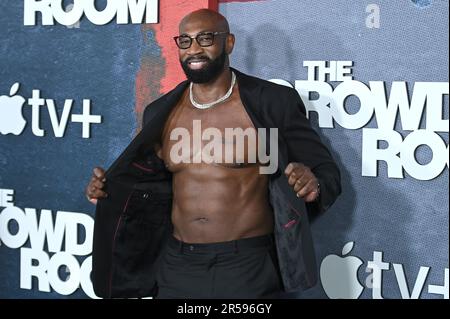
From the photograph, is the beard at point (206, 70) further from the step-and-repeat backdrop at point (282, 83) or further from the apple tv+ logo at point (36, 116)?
the apple tv+ logo at point (36, 116)

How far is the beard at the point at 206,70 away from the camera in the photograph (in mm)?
2678

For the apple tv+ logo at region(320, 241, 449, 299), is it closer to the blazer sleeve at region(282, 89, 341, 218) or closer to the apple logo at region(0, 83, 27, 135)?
the blazer sleeve at region(282, 89, 341, 218)

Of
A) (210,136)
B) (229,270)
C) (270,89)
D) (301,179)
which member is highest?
(270,89)

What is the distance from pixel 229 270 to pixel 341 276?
2.51ft

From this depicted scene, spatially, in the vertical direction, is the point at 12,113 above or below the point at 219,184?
above

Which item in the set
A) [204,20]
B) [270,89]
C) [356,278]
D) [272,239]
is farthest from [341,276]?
[204,20]

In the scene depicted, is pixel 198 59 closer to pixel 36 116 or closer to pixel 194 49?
pixel 194 49

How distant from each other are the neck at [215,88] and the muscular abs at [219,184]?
4cm

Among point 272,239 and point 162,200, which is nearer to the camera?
point 272,239

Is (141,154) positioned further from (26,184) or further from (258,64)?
(26,184)

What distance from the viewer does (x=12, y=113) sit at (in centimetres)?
386

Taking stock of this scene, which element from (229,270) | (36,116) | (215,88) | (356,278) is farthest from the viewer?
(36,116)

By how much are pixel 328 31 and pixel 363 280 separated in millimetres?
1105

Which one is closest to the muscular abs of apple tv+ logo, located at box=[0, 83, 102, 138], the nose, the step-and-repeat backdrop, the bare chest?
the bare chest
